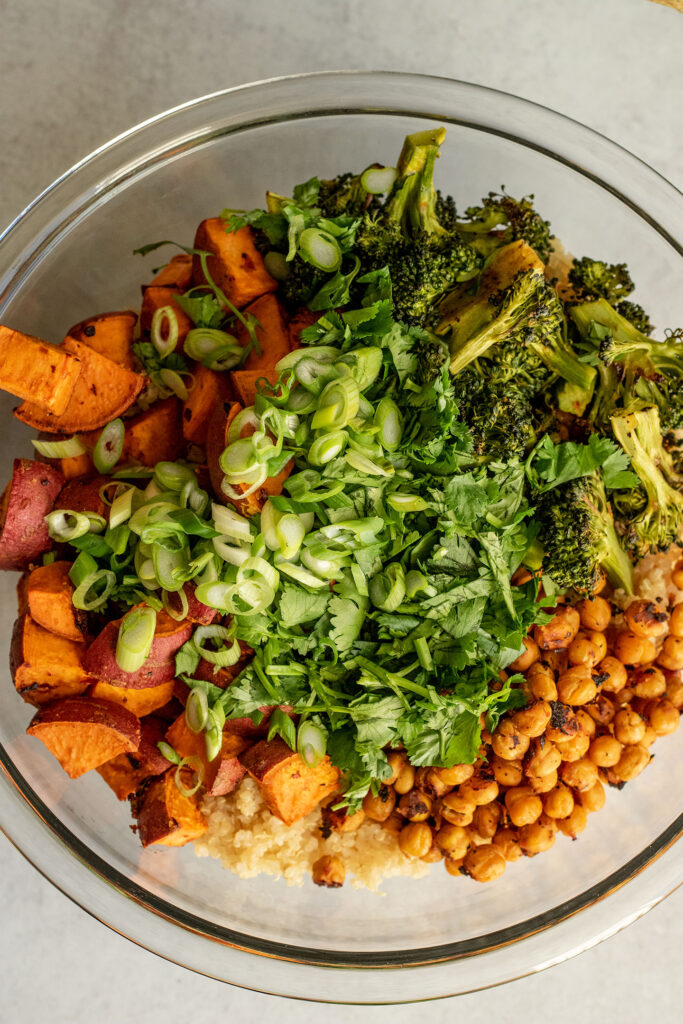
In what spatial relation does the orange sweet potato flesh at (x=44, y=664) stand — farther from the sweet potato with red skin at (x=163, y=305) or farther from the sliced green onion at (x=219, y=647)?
the sweet potato with red skin at (x=163, y=305)

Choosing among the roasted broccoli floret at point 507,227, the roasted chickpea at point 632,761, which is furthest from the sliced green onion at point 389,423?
the roasted chickpea at point 632,761

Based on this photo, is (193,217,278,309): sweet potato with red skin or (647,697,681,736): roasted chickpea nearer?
(193,217,278,309): sweet potato with red skin

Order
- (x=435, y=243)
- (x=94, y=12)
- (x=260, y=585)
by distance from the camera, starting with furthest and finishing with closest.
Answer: (x=94, y=12) → (x=435, y=243) → (x=260, y=585)

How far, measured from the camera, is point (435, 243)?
176 centimetres

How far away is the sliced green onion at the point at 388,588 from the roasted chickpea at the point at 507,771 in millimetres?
555

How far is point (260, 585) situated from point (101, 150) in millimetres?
1292

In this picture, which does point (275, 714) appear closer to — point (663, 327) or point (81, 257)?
point (81, 257)

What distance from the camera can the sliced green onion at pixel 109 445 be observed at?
73.0 inches

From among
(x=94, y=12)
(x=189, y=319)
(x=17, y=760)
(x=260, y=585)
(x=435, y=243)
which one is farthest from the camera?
(x=94, y=12)

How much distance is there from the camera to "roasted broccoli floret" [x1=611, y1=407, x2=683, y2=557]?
179 centimetres

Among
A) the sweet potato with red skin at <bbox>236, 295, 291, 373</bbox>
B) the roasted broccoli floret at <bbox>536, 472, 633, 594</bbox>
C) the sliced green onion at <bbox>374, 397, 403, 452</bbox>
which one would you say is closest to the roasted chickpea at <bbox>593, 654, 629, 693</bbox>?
the roasted broccoli floret at <bbox>536, 472, 633, 594</bbox>

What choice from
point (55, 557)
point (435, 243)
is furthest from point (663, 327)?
point (55, 557)

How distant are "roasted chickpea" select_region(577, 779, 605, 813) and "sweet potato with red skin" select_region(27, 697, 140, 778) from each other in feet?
3.88

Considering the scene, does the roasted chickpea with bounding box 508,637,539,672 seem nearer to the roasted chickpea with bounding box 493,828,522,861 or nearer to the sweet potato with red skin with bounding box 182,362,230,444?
the roasted chickpea with bounding box 493,828,522,861
